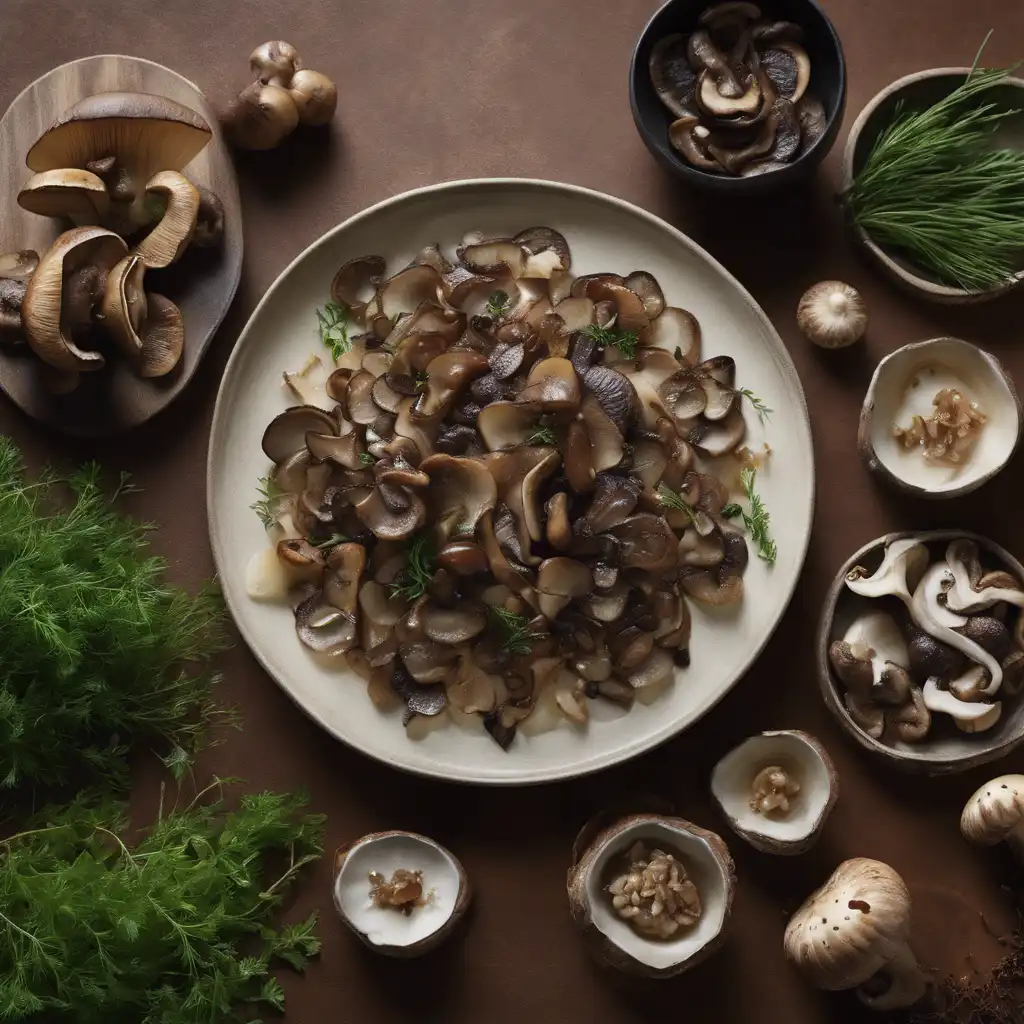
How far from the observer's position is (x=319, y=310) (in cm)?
253

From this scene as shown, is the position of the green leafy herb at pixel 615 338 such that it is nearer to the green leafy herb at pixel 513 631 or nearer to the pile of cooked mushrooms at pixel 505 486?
the pile of cooked mushrooms at pixel 505 486

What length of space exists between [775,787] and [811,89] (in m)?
1.49

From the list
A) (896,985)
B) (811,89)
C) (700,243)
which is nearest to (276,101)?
(700,243)

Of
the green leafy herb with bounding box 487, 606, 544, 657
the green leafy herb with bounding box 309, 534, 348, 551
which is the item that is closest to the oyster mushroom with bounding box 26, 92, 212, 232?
the green leafy herb with bounding box 309, 534, 348, 551

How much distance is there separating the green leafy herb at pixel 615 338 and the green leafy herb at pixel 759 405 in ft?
0.83

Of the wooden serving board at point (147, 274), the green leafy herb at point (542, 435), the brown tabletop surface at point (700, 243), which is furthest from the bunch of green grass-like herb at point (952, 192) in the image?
the wooden serving board at point (147, 274)

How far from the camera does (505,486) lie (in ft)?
7.68

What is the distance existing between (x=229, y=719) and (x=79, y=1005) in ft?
2.05

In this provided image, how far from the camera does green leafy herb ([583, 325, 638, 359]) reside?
2.38m

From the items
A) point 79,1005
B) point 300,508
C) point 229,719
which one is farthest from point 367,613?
point 79,1005

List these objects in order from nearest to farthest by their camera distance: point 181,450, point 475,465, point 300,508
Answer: point 475,465 → point 300,508 → point 181,450

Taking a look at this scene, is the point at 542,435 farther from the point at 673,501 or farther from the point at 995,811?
the point at 995,811

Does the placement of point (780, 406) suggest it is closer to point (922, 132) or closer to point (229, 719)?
point (922, 132)

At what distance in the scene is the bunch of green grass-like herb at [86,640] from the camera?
2.34m
